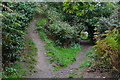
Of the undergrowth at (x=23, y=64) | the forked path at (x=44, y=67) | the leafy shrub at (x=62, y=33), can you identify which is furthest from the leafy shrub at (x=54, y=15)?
the undergrowth at (x=23, y=64)

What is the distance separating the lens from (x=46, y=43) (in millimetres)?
11602

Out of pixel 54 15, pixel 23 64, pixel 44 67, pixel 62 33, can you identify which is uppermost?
pixel 54 15

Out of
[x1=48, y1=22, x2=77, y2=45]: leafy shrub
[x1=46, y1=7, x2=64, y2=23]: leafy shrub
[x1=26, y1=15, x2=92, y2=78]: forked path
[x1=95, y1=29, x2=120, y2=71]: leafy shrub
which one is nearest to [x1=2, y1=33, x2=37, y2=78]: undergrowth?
[x1=26, y1=15, x2=92, y2=78]: forked path

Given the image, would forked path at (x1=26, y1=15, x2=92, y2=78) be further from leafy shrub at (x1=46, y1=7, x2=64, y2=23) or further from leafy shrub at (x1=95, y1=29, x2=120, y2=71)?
leafy shrub at (x1=46, y1=7, x2=64, y2=23)

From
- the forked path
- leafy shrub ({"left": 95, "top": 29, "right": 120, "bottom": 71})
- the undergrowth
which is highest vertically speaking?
leafy shrub ({"left": 95, "top": 29, "right": 120, "bottom": 71})

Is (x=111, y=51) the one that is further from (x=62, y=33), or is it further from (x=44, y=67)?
(x=62, y=33)

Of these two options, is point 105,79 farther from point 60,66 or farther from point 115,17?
point 115,17

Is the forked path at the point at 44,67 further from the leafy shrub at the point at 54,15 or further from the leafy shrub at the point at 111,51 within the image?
the leafy shrub at the point at 54,15

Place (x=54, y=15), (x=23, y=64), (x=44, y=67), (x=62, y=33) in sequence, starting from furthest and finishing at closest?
(x=54, y=15), (x=62, y=33), (x=44, y=67), (x=23, y=64)

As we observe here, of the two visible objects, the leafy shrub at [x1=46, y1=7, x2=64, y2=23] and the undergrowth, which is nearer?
the undergrowth

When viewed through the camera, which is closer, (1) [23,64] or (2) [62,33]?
(1) [23,64]

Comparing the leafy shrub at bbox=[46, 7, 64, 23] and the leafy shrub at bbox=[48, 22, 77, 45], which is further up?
the leafy shrub at bbox=[46, 7, 64, 23]

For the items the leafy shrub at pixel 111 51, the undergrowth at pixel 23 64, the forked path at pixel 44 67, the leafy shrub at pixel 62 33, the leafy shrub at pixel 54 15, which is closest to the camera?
the leafy shrub at pixel 111 51

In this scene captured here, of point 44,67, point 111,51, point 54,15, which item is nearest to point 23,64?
point 44,67
